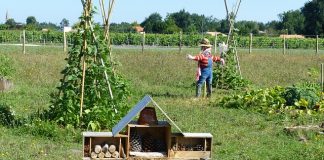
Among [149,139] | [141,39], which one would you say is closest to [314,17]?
[141,39]

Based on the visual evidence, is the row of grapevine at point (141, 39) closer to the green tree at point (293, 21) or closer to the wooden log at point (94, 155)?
the green tree at point (293, 21)

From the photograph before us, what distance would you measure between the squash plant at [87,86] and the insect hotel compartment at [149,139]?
352 centimetres

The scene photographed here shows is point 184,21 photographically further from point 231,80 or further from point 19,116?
point 19,116

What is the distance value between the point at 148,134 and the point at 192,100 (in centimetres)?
773

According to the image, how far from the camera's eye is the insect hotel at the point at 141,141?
5262 millimetres

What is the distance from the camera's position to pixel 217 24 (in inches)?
3939

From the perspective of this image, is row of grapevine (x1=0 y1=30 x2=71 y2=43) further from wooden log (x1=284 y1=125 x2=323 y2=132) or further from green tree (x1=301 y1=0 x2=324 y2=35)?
wooden log (x1=284 y1=125 x2=323 y2=132)

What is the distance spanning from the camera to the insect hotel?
5.26 meters

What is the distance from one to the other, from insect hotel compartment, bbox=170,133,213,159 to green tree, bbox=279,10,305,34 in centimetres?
8558

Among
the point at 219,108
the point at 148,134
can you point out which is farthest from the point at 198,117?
the point at 148,134

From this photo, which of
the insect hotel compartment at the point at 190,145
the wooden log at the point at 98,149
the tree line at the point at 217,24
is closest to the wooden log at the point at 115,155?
the wooden log at the point at 98,149

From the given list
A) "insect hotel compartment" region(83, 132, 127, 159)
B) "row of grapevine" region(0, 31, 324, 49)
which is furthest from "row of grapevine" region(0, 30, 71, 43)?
"insect hotel compartment" region(83, 132, 127, 159)

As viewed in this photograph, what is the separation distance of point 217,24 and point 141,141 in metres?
95.7

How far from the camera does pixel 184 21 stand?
93.9 m
